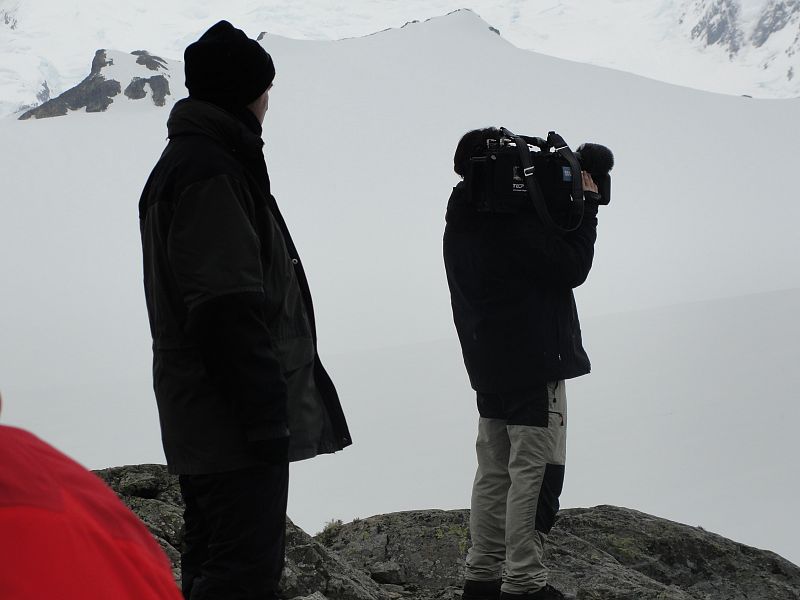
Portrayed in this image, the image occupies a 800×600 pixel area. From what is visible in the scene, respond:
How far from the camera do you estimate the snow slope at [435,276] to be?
83.3ft

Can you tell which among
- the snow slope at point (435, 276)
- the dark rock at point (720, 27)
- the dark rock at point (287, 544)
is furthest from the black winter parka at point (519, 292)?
the dark rock at point (720, 27)

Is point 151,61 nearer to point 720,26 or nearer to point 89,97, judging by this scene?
point 89,97

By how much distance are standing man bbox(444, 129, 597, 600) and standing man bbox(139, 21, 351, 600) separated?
0.97 m

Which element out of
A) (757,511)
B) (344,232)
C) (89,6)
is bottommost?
(757,511)

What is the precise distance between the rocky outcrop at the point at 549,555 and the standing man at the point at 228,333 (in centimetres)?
104

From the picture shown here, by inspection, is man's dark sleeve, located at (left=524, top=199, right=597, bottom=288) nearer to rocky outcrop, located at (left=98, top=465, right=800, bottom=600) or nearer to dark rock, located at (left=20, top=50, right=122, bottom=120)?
rocky outcrop, located at (left=98, top=465, right=800, bottom=600)

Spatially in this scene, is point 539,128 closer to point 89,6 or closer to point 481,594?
point 481,594

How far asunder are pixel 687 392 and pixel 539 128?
59.9 ft

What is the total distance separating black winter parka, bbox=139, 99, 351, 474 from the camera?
1846 mm

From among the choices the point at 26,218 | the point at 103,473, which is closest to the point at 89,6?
the point at 26,218

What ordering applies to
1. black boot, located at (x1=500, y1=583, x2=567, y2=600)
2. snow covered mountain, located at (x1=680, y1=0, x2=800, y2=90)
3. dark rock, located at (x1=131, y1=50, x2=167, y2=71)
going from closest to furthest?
black boot, located at (x1=500, y1=583, x2=567, y2=600) → dark rock, located at (x1=131, y1=50, x2=167, y2=71) → snow covered mountain, located at (x1=680, y1=0, x2=800, y2=90)

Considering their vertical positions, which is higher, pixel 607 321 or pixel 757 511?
pixel 607 321

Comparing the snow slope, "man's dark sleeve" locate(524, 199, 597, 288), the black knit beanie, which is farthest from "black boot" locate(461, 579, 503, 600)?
the snow slope

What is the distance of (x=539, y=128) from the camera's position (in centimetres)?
4647
